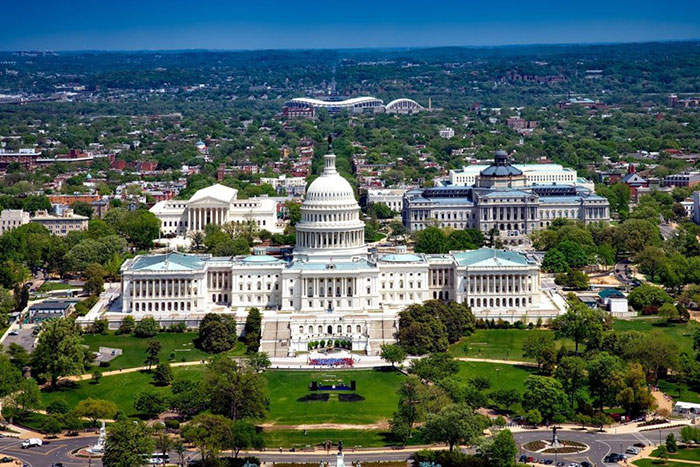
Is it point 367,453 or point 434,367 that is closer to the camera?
point 367,453

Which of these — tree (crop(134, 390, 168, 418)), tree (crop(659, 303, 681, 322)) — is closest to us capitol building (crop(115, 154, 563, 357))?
tree (crop(659, 303, 681, 322))

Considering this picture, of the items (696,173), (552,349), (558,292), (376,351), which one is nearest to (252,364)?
(376,351)

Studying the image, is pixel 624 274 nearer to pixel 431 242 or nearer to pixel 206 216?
pixel 431 242

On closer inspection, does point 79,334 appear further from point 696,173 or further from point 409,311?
point 696,173

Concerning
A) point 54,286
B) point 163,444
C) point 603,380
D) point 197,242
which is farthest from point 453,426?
point 197,242

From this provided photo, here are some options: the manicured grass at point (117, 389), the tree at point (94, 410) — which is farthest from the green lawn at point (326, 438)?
the manicured grass at point (117, 389)

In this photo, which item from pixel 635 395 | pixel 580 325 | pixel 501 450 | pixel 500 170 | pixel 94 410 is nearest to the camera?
pixel 501 450
